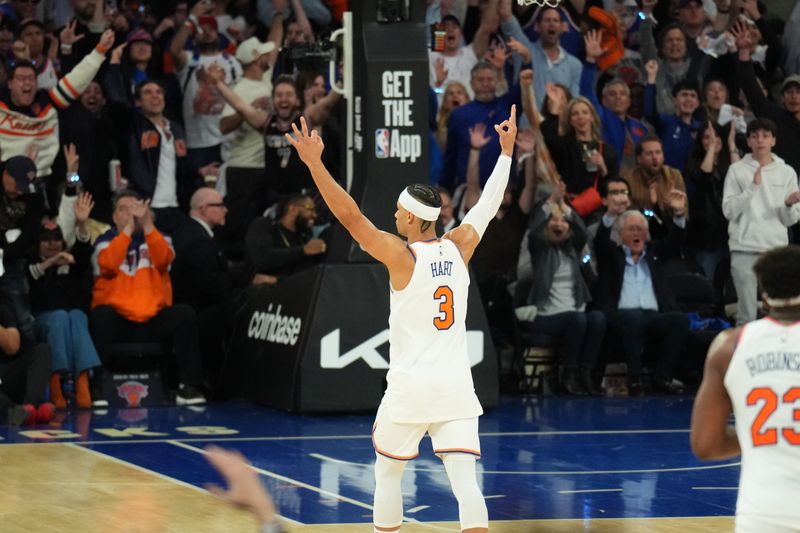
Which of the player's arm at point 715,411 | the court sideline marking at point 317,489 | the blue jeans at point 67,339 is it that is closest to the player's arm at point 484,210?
the court sideline marking at point 317,489

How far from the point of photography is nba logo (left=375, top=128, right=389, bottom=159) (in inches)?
581

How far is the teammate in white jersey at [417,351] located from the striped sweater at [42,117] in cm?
793

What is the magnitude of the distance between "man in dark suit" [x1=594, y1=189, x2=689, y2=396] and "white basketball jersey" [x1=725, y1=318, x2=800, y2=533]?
11002 millimetres

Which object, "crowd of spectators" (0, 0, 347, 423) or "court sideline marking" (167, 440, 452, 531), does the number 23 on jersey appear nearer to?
"court sideline marking" (167, 440, 452, 531)

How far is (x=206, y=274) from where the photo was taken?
15.8 meters

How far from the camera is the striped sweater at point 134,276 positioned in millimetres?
15211

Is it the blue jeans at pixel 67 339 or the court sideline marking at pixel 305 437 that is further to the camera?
the blue jeans at pixel 67 339

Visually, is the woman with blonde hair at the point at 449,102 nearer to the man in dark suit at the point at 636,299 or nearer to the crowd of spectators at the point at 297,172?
the crowd of spectators at the point at 297,172

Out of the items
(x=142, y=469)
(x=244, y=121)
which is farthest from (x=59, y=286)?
(x=142, y=469)

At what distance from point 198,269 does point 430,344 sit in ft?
25.5

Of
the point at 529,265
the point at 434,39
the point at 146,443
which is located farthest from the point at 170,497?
the point at 529,265

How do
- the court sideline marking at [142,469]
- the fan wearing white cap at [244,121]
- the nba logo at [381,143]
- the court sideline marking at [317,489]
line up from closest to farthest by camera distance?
1. the court sideline marking at [317,489]
2. the court sideline marking at [142,469]
3. the nba logo at [381,143]
4. the fan wearing white cap at [244,121]

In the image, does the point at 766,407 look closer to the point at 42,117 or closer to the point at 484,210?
the point at 484,210

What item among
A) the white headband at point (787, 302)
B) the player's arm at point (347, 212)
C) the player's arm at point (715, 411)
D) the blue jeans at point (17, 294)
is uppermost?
the player's arm at point (347, 212)
